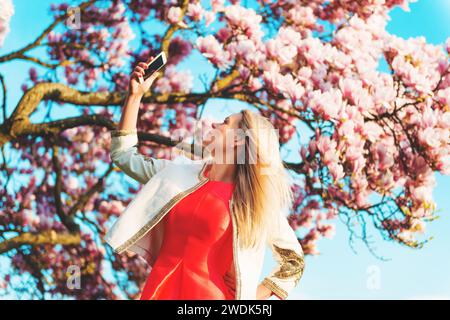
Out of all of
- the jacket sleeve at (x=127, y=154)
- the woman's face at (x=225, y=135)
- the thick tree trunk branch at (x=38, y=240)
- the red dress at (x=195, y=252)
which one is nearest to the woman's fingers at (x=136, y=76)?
the jacket sleeve at (x=127, y=154)

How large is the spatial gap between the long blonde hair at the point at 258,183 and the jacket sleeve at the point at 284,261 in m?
0.07

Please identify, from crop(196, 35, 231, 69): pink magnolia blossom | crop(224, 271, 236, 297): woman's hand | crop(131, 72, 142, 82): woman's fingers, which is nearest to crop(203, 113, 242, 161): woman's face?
crop(131, 72, 142, 82): woman's fingers

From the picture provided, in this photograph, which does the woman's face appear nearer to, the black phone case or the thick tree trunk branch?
the black phone case

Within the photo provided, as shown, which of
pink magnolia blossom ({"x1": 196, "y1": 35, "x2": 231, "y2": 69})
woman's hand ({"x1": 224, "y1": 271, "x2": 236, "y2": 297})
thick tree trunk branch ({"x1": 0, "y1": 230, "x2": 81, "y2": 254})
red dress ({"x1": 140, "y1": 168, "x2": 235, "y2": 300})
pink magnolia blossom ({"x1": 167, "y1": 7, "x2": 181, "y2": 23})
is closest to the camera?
red dress ({"x1": 140, "y1": 168, "x2": 235, "y2": 300})

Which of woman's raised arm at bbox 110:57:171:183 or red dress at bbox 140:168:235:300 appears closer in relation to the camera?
red dress at bbox 140:168:235:300

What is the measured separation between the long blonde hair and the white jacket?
44 millimetres

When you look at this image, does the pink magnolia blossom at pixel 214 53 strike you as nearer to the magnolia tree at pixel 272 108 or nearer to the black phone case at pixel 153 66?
the magnolia tree at pixel 272 108

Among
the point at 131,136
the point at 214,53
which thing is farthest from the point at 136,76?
the point at 214,53

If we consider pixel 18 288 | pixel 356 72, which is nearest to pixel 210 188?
pixel 356 72

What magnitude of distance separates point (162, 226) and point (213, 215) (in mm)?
251

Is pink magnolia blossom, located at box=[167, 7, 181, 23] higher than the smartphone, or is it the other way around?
pink magnolia blossom, located at box=[167, 7, 181, 23]

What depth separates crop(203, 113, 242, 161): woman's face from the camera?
2732 mm

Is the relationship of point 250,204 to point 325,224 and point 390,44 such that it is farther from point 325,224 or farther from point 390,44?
point 325,224

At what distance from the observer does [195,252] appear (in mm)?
2537
